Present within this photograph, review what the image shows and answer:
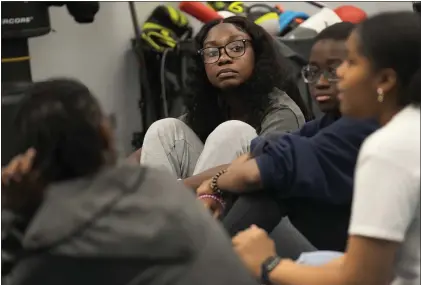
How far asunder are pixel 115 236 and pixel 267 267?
0.33 meters

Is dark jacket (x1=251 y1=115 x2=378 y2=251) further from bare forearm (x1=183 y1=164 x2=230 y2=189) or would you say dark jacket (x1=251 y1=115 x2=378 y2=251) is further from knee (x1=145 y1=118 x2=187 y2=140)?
knee (x1=145 y1=118 x2=187 y2=140)

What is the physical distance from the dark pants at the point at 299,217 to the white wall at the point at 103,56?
6.40ft

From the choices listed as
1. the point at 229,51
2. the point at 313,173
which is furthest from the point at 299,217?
the point at 229,51

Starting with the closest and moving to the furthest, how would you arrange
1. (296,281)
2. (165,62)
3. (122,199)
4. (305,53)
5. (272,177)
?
(122,199) → (296,281) → (272,177) → (305,53) → (165,62)

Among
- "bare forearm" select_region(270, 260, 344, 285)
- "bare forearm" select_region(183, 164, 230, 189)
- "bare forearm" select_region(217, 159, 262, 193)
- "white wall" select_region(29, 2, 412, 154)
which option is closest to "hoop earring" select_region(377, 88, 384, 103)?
"bare forearm" select_region(270, 260, 344, 285)

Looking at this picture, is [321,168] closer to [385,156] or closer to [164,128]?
[385,156]

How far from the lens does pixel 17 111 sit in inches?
40.8

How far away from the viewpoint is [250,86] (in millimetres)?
2084

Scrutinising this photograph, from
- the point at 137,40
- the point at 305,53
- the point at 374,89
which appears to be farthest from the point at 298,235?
the point at 137,40

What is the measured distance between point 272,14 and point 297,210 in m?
1.94

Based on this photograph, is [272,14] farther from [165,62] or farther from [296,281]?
[296,281]

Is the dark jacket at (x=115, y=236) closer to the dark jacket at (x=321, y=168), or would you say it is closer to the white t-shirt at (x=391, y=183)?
the white t-shirt at (x=391, y=183)

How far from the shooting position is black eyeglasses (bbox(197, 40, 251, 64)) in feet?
6.80

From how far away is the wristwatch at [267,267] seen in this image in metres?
1.16
